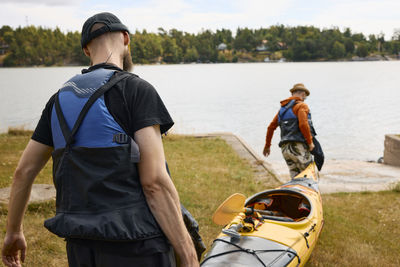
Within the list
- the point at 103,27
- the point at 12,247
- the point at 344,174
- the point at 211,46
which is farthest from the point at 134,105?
the point at 211,46

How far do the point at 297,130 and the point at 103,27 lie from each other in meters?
5.10

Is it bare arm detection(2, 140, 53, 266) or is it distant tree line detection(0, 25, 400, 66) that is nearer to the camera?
bare arm detection(2, 140, 53, 266)

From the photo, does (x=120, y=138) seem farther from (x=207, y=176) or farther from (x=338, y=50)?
(x=338, y=50)

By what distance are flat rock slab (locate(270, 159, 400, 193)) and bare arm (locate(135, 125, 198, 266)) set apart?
20.9ft

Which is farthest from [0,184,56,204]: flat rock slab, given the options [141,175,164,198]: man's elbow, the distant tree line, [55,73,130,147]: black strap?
the distant tree line

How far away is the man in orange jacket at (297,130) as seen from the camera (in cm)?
636

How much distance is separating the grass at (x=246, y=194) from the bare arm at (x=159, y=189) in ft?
10.3

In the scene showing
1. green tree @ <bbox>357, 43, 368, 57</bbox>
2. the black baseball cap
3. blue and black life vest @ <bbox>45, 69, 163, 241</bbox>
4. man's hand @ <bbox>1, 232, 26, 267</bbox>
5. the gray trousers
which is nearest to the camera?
blue and black life vest @ <bbox>45, 69, 163, 241</bbox>

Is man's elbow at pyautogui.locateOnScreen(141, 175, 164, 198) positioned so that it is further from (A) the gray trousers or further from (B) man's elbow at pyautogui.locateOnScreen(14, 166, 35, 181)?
(A) the gray trousers

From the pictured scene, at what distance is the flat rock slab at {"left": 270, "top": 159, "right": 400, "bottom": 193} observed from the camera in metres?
7.89

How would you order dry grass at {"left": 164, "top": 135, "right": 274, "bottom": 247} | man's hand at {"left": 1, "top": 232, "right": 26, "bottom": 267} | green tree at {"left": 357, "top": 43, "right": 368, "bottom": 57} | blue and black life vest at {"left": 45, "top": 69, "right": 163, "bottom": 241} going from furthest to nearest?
1. green tree at {"left": 357, "top": 43, "right": 368, "bottom": 57}
2. dry grass at {"left": 164, "top": 135, "right": 274, "bottom": 247}
3. man's hand at {"left": 1, "top": 232, "right": 26, "bottom": 267}
4. blue and black life vest at {"left": 45, "top": 69, "right": 163, "bottom": 241}

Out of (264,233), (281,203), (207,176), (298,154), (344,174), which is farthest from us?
(344,174)

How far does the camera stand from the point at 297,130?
649 cm

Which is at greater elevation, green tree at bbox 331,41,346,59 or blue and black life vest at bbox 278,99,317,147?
green tree at bbox 331,41,346,59
